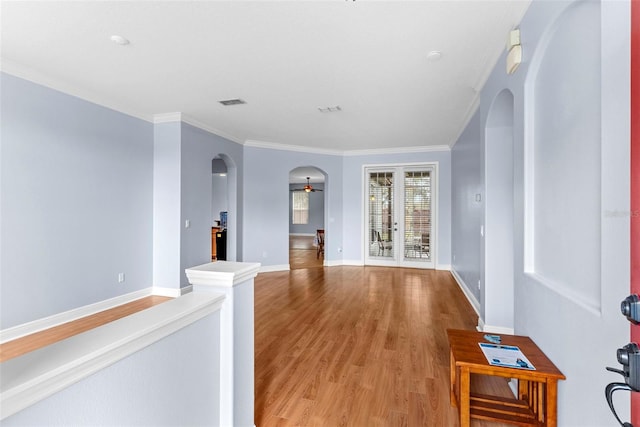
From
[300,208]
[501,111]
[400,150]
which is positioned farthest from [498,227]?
[300,208]

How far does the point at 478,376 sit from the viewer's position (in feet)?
8.01

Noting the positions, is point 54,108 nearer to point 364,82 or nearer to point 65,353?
point 364,82

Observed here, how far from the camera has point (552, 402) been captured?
61.4 inches

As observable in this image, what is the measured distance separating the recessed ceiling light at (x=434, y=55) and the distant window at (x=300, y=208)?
38.6 feet

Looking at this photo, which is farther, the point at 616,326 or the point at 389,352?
the point at 389,352

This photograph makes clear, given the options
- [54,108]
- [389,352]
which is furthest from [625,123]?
[54,108]

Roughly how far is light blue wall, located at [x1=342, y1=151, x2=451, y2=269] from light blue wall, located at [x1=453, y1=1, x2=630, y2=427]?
4437 millimetres

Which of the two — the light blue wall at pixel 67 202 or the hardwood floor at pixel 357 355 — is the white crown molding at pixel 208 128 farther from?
the hardwood floor at pixel 357 355

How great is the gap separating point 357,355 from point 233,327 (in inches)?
63.9

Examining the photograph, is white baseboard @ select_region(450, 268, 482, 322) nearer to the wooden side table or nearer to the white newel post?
the wooden side table

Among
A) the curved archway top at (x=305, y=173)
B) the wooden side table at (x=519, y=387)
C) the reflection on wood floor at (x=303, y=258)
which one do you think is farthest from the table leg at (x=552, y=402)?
the curved archway top at (x=305, y=173)

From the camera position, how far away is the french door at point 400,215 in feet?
22.2

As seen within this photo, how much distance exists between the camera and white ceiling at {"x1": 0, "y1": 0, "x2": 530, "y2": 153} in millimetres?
2176

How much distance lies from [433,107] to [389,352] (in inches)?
126
